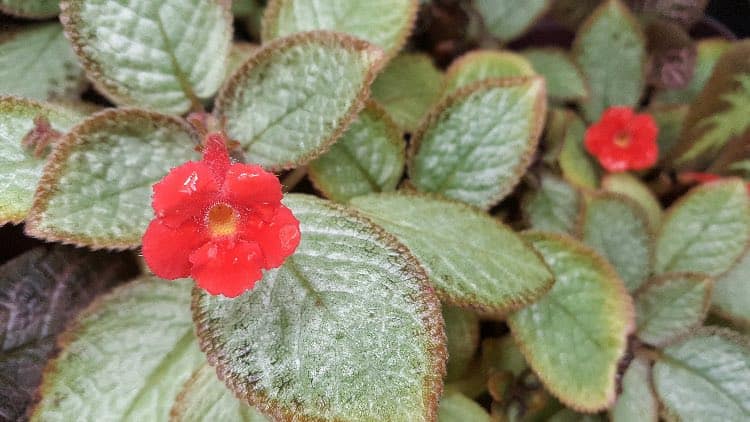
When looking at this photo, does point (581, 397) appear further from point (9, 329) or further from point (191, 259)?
point (9, 329)

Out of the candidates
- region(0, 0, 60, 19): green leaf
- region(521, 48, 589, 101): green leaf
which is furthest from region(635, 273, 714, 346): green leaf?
region(0, 0, 60, 19): green leaf

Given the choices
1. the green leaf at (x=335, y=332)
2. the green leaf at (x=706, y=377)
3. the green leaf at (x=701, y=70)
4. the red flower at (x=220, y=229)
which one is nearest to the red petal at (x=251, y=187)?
the red flower at (x=220, y=229)

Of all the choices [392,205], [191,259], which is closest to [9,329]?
[191,259]

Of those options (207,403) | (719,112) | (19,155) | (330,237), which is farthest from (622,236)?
(19,155)

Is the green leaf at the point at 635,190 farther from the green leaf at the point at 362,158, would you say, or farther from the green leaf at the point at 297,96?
the green leaf at the point at 297,96

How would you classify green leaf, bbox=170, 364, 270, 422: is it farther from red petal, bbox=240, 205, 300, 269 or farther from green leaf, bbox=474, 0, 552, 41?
green leaf, bbox=474, 0, 552, 41

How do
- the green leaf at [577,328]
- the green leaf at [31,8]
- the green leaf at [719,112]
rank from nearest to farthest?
the green leaf at [577,328] → the green leaf at [31,8] → the green leaf at [719,112]
